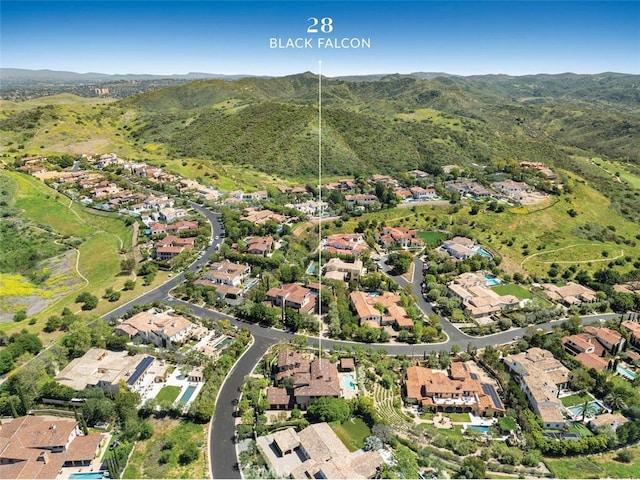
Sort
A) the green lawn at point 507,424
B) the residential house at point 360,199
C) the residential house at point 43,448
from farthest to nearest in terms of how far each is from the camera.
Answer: the residential house at point 360,199, the green lawn at point 507,424, the residential house at point 43,448

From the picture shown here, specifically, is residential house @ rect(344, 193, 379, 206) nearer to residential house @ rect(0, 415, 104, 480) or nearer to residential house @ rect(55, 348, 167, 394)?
residential house @ rect(55, 348, 167, 394)

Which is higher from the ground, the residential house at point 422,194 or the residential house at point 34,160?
the residential house at point 34,160

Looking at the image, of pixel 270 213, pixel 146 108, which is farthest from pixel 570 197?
pixel 146 108

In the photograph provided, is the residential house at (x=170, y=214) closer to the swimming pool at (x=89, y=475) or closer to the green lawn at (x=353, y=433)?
the swimming pool at (x=89, y=475)

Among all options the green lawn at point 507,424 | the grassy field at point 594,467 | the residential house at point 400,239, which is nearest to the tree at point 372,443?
the green lawn at point 507,424

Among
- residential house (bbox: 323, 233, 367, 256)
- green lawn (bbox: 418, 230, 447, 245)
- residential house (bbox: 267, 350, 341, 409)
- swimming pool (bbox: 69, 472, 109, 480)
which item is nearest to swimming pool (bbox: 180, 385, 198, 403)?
residential house (bbox: 267, 350, 341, 409)

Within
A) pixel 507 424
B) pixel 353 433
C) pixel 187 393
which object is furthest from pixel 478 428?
pixel 187 393
